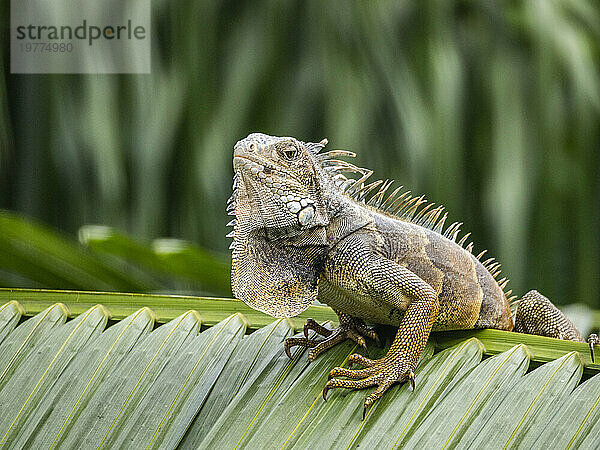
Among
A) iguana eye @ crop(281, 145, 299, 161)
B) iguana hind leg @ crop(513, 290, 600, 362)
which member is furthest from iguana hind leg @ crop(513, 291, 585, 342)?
iguana eye @ crop(281, 145, 299, 161)

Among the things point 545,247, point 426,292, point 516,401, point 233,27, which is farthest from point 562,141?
point 516,401

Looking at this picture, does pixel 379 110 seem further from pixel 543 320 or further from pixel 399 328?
pixel 399 328

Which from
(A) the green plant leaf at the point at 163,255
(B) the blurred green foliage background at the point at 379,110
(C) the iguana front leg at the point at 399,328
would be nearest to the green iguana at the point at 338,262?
(C) the iguana front leg at the point at 399,328

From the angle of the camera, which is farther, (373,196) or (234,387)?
(373,196)

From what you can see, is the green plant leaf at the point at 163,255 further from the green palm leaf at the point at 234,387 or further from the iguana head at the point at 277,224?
the iguana head at the point at 277,224

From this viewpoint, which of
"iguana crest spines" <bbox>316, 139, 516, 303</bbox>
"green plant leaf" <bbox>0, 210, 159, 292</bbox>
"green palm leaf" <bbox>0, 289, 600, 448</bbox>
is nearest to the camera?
"green palm leaf" <bbox>0, 289, 600, 448</bbox>

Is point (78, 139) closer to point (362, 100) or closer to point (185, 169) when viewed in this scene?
point (185, 169)

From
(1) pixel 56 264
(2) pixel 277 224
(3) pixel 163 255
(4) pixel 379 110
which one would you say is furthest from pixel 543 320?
(4) pixel 379 110

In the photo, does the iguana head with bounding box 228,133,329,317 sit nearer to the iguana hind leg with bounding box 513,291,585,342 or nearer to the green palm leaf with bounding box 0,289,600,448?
the green palm leaf with bounding box 0,289,600,448
